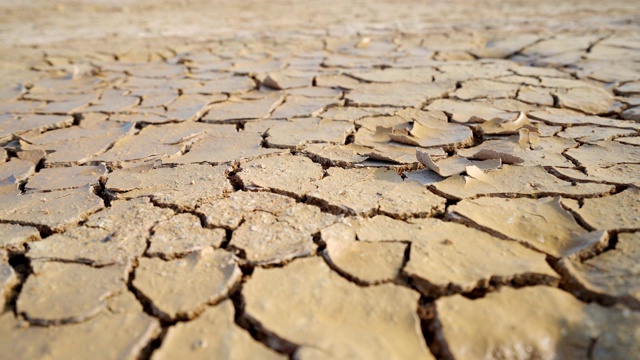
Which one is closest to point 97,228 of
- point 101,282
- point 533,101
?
point 101,282

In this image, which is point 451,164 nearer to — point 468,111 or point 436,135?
point 436,135

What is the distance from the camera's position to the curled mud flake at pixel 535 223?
50.5 inches

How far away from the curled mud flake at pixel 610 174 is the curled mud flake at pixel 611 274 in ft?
1.36

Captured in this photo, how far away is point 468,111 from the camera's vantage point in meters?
2.49

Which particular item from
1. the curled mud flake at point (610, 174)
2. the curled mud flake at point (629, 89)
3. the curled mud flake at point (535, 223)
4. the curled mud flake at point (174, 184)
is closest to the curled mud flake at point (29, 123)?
the curled mud flake at point (174, 184)

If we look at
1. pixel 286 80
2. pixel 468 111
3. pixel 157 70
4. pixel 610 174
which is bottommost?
pixel 157 70

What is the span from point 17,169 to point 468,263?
1814 millimetres

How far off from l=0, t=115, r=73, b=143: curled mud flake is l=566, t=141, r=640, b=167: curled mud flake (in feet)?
8.08

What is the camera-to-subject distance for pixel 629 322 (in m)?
1.01

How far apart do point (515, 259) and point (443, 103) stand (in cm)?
154

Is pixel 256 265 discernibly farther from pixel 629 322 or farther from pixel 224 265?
pixel 629 322

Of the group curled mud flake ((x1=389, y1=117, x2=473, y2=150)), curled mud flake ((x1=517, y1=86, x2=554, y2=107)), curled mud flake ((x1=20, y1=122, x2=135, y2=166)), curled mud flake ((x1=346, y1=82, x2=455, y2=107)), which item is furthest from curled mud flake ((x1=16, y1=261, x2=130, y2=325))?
curled mud flake ((x1=517, y1=86, x2=554, y2=107))

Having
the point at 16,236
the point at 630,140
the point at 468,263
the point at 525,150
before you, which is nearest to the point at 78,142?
the point at 16,236

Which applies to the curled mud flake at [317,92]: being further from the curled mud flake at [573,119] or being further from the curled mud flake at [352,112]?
the curled mud flake at [573,119]
